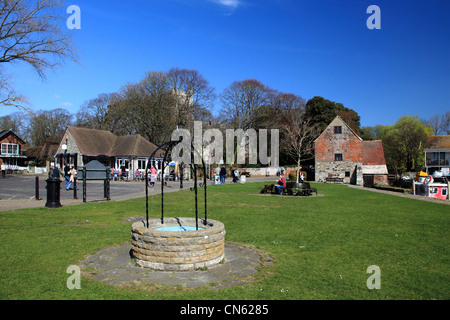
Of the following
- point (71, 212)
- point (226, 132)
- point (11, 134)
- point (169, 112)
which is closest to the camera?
point (71, 212)

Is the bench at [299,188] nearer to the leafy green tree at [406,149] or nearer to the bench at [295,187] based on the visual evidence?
the bench at [295,187]

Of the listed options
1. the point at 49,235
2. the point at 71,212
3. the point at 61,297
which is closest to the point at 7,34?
the point at 71,212

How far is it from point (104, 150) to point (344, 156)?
106 ft

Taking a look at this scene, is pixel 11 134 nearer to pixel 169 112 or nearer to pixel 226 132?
pixel 169 112

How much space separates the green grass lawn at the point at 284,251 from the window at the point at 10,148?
180 ft

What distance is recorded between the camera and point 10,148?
58031 mm

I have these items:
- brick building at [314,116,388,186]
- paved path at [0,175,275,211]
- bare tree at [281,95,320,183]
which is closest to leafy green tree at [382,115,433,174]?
brick building at [314,116,388,186]

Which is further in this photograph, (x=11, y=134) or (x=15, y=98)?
(x=11, y=134)

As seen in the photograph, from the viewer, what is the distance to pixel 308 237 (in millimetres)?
8461
